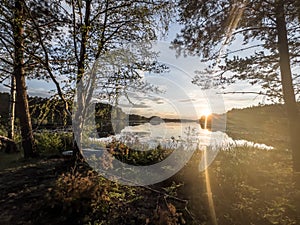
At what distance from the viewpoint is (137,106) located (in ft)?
16.8

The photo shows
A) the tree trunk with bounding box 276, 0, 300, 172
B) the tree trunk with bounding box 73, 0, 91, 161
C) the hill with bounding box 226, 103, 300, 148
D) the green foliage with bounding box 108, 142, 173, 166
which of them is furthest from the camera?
the hill with bounding box 226, 103, 300, 148

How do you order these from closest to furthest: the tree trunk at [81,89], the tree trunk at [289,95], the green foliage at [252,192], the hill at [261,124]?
the green foliage at [252,192]
the tree trunk at [81,89]
the tree trunk at [289,95]
the hill at [261,124]

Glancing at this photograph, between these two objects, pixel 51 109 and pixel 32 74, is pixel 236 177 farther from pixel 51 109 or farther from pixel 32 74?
pixel 32 74

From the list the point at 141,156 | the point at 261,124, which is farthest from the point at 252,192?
the point at 261,124

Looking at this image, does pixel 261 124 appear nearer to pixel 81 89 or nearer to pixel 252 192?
pixel 252 192

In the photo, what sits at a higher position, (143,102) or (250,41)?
(250,41)

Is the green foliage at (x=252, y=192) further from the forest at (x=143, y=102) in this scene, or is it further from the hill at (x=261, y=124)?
the hill at (x=261, y=124)

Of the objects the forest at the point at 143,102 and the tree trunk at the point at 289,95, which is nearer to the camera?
the forest at the point at 143,102

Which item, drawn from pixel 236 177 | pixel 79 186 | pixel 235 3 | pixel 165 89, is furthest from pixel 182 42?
pixel 79 186

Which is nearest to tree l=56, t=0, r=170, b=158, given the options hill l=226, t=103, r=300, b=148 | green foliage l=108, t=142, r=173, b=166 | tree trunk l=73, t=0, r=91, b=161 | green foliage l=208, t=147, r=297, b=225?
tree trunk l=73, t=0, r=91, b=161

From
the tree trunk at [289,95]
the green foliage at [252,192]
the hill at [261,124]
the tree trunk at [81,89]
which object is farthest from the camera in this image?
the hill at [261,124]

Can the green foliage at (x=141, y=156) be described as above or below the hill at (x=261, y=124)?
below

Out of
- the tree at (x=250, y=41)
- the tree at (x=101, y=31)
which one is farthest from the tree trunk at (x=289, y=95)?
the tree at (x=101, y=31)

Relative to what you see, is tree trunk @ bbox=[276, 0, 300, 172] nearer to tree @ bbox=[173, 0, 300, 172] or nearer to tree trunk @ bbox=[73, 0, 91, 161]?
tree @ bbox=[173, 0, 300, 172]
